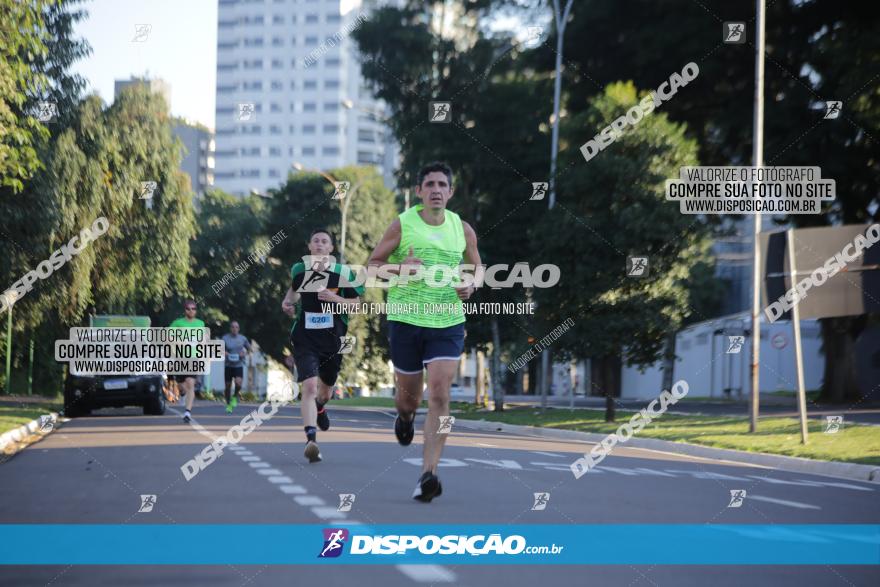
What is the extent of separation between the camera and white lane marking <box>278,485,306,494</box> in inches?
418

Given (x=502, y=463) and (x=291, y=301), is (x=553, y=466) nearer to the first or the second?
(x=502, y=463)

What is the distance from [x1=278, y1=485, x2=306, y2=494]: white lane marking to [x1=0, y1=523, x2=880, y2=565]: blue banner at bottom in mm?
2112

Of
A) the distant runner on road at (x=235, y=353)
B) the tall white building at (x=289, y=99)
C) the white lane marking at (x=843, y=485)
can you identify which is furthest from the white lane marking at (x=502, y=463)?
the tall white building at (x=289, y=99)

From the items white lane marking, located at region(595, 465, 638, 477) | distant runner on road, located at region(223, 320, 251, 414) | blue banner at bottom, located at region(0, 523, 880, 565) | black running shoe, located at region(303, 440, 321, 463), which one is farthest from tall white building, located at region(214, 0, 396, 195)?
blue banner at bottom, located at region(0, 523, 880, 565)

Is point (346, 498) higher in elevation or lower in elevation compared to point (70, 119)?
lower

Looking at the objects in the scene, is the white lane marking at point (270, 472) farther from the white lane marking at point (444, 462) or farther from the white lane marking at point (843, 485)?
the white lane marking at point (843, 485)

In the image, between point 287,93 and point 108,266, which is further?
point 287,93

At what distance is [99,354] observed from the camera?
28.5 m

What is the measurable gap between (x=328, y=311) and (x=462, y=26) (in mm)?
26639

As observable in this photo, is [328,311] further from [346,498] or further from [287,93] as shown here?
[287,93]

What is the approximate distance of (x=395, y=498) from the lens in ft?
32.8

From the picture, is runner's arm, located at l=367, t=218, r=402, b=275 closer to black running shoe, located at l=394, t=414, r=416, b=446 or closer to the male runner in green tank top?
the male runner in green tank top

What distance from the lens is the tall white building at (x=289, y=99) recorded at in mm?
171250

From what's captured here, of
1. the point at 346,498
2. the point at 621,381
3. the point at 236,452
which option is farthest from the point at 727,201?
the point at 621,381
